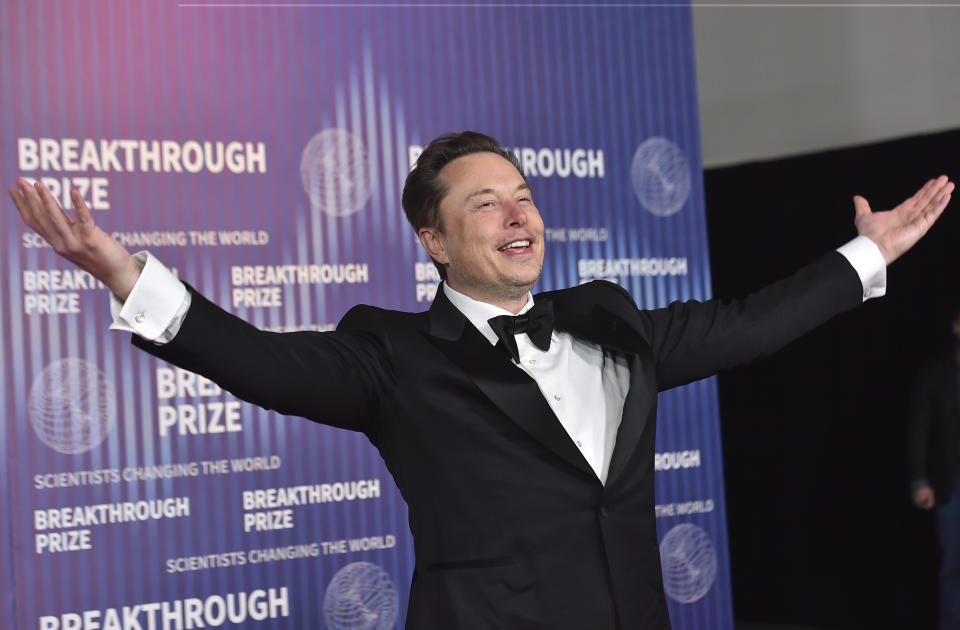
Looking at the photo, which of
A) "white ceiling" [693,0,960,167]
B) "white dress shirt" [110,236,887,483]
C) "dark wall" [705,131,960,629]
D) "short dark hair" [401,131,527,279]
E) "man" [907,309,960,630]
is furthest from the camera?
"white ceiling" [693,0,960,167]

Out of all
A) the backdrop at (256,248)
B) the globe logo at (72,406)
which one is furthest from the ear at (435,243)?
the globe logo at (72,406)

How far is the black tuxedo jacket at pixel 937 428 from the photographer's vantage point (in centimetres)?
439

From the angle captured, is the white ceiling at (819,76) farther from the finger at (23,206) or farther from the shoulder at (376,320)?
the finger at (23,206)

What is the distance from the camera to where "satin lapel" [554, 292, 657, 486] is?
167cm

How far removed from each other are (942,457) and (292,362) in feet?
11.9

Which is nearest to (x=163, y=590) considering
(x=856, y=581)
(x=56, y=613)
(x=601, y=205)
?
(x=56, y=613)

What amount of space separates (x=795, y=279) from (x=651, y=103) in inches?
79.8

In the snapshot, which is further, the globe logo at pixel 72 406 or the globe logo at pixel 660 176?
the globe logo at pixel 660 176

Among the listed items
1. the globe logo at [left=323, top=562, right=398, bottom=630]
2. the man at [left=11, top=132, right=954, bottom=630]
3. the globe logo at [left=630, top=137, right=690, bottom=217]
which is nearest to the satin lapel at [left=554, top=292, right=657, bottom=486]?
the man at [left=11, top=132, right=954, bottom=630]

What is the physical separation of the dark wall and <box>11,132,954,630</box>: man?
10.8 ft

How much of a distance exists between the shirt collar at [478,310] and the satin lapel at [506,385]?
2.8 inches

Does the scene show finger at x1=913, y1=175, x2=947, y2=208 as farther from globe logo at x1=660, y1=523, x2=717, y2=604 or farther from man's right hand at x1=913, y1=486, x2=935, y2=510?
man's right hand at x1=913, y1=486, x2=935, y2=510

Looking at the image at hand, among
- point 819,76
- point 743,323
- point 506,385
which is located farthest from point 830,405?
point 506,385

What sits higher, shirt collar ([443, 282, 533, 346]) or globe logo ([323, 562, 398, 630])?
shirt collar ([443, 282, 533, 346])
